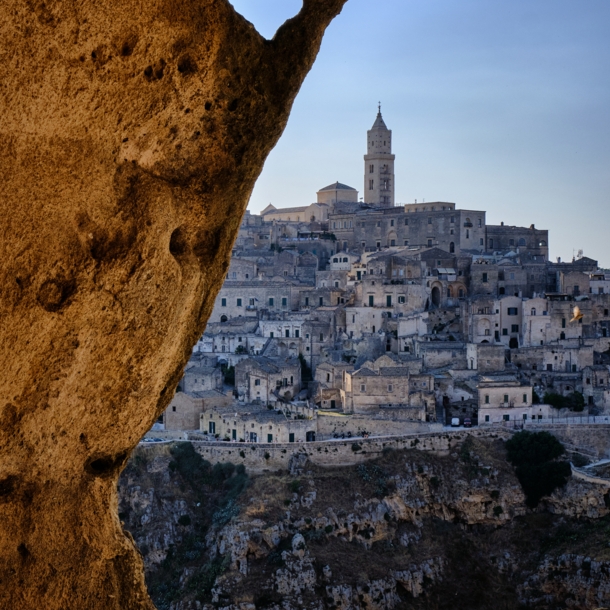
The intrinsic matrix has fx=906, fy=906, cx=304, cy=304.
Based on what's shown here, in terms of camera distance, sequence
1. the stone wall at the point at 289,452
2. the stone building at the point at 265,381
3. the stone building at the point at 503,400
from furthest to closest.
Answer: the stone building at the point at 265,381, the stone building at the point at 503,400, the stone wall at the point at 289,452

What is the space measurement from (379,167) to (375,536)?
3280 cm

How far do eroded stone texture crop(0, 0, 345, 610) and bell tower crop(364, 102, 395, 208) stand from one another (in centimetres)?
5166

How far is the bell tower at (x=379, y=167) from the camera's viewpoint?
55.3m

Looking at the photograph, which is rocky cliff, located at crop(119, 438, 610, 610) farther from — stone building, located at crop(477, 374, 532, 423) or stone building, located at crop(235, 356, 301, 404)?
stone building, located at crop(235, 356, 301, 404)

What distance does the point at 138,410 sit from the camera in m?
3.97

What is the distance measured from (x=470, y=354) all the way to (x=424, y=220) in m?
14.3

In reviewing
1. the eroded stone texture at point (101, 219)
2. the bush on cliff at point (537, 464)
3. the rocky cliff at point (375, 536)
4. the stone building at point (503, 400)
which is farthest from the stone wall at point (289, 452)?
the eroded stone texture at point (101, 219)

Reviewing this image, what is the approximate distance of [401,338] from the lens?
33969mm

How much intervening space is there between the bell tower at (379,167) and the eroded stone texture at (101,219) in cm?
5166

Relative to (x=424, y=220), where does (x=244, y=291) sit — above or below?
below

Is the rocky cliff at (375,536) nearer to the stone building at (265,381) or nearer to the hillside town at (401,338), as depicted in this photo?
the hillside town at (401,338)

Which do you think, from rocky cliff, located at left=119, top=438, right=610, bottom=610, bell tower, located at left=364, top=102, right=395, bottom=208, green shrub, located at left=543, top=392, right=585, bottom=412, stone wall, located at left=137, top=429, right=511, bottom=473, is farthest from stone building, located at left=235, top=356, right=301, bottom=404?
bell tower, located at left=364, top=102, right=395, bottom=208

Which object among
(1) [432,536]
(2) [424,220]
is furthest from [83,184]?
(2) [424,220]

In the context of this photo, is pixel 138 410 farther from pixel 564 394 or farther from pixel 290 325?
pixel 290 325
